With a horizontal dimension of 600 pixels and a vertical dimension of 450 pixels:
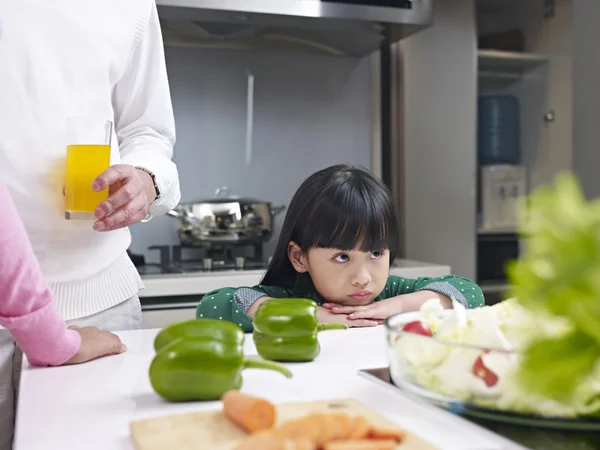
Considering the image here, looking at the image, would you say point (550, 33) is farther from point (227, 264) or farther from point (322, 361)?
point (322, 361)

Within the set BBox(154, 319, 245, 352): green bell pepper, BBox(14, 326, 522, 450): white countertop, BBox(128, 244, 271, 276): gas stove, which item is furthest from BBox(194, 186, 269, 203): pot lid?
BBox(154, 319, 245, 352): green bell pepper

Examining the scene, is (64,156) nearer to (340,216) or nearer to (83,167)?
(83,167)

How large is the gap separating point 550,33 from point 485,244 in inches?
36.0

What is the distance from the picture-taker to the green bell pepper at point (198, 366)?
2.40 ft

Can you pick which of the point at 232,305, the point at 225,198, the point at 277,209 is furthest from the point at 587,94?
the point at 232,305

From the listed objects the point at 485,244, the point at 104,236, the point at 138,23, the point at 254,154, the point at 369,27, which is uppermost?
the point at 369,27

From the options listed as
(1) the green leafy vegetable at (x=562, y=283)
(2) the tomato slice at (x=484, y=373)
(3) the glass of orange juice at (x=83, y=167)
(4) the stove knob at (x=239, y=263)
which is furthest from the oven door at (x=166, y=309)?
(1) the green leafy vegetable at (x=562, y=283)

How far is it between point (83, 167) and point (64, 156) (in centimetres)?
9

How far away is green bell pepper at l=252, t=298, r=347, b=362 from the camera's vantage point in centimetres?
93

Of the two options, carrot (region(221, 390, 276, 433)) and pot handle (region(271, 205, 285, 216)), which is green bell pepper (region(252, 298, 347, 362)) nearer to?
carrot (region(221, 390, 276, 433))

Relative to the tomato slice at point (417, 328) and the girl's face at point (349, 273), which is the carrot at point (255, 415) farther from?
the girl's face at point (349, 273)

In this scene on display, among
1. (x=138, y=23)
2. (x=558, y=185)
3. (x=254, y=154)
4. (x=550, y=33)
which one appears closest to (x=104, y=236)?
(x=138, y=23)

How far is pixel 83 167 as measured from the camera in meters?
1.21

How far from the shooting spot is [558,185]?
437mm
